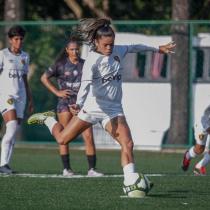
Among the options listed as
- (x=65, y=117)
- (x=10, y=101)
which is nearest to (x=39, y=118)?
(x=65, y=117)

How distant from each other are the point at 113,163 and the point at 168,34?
4801 millimetres

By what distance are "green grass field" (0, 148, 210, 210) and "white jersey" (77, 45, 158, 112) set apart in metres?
1.01

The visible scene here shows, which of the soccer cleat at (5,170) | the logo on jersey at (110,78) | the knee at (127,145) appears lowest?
the soccer cleat at (5,170)

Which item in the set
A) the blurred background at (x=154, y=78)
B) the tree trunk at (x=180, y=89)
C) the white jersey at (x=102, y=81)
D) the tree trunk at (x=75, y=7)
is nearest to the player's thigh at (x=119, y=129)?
the white jersey at (x=102, y=81)

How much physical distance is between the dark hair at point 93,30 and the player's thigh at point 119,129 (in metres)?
0.91

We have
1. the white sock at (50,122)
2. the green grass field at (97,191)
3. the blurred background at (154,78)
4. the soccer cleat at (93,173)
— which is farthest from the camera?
the blurred background at (154,78)

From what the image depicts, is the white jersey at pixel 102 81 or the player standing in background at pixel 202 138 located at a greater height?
the white jersey at pixel 102 81

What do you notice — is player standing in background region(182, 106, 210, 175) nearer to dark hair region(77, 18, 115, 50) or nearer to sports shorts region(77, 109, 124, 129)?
sports shorts region(77, 109, 124, 129)

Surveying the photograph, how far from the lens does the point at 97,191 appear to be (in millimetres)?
12859

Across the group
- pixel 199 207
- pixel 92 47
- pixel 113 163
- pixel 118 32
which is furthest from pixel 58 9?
pixel 199 207

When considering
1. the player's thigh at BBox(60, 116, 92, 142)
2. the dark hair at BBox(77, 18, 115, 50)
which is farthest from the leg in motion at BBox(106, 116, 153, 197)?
the dark hair at BBox(77, 18, 115, 50)

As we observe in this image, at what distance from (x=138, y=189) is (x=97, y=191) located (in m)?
0.74

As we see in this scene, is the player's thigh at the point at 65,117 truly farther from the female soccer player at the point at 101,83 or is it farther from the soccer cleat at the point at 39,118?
the female soccer player at the point at 101,83

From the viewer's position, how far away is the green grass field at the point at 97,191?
11523 mm
